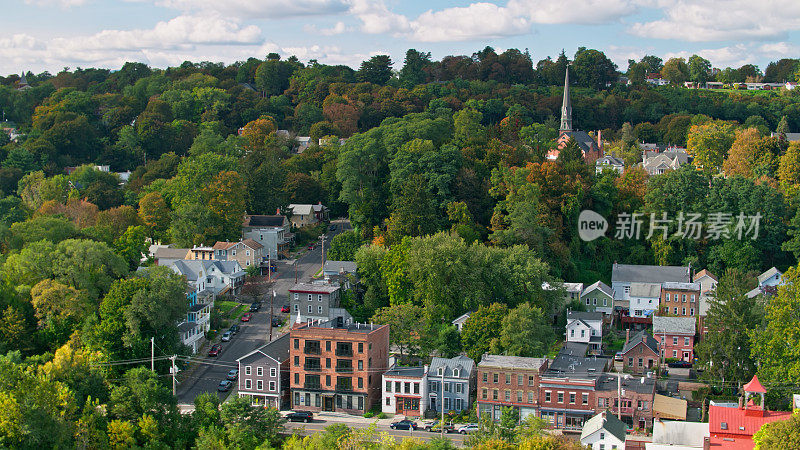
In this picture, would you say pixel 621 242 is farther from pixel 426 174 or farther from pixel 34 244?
pixel 34 244

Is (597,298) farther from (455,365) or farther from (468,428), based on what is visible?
(468,428)

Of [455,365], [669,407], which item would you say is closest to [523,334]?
[455,365]

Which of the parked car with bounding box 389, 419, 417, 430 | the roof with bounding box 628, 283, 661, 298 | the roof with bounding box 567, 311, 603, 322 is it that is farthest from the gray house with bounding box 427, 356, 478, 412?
the roof with bounding box 628, 283, 661, 298

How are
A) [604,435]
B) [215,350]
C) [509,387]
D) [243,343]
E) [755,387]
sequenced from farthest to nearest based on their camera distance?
[243,343] → [215,350] → [509,387] → [755,387] → [604,435]

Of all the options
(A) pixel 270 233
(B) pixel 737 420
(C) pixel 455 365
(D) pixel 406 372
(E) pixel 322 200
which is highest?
(E) pixel 322 200

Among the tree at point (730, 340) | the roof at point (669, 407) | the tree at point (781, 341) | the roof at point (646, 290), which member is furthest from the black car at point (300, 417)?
the roof at point (646, 290)

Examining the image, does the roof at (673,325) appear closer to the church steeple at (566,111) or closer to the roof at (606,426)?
the roof at (606,426)
